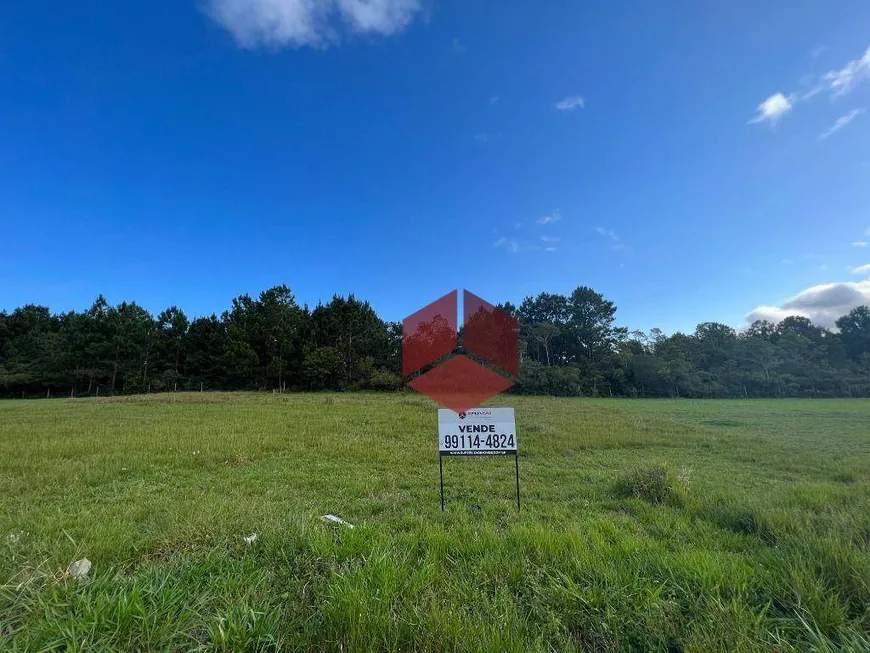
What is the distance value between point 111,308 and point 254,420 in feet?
136

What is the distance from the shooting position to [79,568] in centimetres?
246

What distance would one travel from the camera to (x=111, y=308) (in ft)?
134

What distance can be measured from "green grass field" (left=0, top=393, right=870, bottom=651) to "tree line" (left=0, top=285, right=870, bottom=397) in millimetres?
31400

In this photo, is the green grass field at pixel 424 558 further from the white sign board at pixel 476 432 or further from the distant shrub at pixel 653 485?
the white sign board at pixel 476 432

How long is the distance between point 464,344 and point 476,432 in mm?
10722

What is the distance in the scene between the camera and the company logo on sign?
8635mm

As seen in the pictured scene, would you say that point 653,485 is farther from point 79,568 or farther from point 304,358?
point 304,358

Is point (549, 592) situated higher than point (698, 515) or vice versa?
point (549, 592)

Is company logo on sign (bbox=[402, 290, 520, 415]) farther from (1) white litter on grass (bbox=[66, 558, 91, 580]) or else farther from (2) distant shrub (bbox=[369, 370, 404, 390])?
(1) white litter on grass (bbox=[66, 558, 91, 580])

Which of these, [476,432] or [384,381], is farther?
[384,381]

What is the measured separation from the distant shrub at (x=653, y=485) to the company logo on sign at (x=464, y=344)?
2555 mm

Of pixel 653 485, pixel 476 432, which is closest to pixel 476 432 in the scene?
pixel 476 432

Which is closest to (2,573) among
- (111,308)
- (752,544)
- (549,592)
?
(549,592)

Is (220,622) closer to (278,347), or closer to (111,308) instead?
(278,347)
